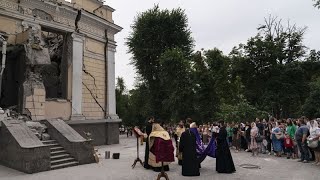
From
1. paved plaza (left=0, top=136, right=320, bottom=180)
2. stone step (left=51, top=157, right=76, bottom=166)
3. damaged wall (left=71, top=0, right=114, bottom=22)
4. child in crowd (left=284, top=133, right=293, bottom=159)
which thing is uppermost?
damaged wall (left=71, top=0, right=114, bottom=22)

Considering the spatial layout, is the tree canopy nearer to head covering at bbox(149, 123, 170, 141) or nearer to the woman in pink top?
the woman in pink top

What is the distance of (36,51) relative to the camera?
16094 millimetres

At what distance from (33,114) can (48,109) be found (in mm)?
1587

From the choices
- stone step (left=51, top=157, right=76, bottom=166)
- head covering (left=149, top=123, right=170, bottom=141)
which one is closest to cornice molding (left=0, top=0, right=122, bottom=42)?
stone step (left=51, top=157, right=76, bottom=166)

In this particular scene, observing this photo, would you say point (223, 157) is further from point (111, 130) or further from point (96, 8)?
point (96, 8)

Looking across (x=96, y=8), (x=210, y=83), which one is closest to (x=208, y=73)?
(x=210, y=83)

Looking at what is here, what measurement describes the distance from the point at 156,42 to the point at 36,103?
20.5 metres

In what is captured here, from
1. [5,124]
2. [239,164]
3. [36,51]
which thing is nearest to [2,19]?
[36,51]

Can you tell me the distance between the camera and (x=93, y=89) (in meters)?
21.6

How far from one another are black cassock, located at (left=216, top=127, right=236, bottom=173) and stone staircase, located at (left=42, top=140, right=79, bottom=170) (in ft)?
18.0

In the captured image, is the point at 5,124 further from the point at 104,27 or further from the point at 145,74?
the point at 145,74

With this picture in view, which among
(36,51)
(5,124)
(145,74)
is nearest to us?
(5,124)

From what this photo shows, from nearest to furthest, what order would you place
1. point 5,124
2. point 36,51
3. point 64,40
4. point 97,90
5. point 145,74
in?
point 5,124, point 36,51, point 64,40, point 97,90, point 145,74

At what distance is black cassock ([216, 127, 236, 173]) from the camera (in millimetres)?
10984
